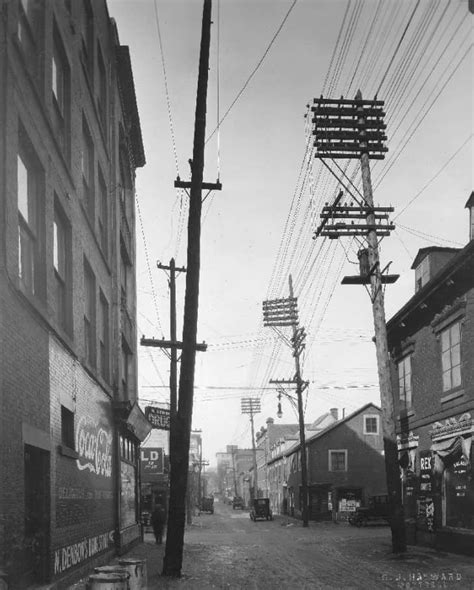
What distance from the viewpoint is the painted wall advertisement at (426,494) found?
2023 cm

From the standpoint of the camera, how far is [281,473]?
66250 mm

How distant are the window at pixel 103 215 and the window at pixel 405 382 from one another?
1057 centimetres

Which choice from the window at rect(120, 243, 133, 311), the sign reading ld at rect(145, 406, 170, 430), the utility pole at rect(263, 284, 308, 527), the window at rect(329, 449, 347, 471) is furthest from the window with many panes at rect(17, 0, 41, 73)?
the window at rect(329, 449, 347, 471)

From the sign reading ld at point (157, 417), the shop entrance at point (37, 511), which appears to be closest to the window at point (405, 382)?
the sign reading ld at point (157, 417)

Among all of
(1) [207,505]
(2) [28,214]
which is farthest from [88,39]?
(1) [207,505]

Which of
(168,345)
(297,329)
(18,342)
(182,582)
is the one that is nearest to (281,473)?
(297,329)

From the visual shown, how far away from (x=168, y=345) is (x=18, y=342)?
13.4 m

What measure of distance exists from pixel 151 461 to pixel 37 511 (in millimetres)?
41369

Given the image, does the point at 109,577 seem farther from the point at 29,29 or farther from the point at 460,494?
the point at 460,494

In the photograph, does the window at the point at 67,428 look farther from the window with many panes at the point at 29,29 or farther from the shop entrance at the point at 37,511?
the window with many panes at the point at 29,29

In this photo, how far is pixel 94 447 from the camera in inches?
599

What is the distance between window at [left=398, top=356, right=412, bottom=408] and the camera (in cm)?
2275

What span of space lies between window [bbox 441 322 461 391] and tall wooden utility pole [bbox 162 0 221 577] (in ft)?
27.3

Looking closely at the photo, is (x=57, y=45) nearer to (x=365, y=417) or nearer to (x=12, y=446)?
(x=12, y=446)
